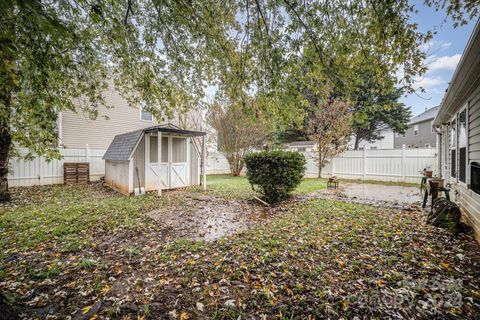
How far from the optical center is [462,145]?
482cm

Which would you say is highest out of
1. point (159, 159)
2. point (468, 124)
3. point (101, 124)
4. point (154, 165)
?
point (101, 124)

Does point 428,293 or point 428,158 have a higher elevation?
point 428,158

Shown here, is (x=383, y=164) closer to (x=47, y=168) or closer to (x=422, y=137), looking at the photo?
(x=422, y=137)

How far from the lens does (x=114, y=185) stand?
31.8ft

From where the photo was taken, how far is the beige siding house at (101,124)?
11.6 metres

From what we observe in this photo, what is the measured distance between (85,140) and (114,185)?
4.53 metres

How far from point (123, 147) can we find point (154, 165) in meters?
1.55

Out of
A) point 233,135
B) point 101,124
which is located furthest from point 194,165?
point 101,124

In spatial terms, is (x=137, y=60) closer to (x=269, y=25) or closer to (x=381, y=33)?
(x=269, y=25)

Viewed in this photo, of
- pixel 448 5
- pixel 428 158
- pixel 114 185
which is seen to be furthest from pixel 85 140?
pixel 428 158

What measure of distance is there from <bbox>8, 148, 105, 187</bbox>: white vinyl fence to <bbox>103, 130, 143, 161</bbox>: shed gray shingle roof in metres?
1.65

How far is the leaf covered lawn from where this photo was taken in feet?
7.20

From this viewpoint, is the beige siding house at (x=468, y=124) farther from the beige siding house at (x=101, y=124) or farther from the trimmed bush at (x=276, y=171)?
the beige siding house at (x=101, y=124)

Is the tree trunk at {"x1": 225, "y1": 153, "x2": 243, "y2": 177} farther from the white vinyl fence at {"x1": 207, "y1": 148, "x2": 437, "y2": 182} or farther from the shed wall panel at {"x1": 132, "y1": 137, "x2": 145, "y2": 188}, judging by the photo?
the shed wall panel at {"x1": 132, "y1": 137, "x2": 145, "y2": 188}
